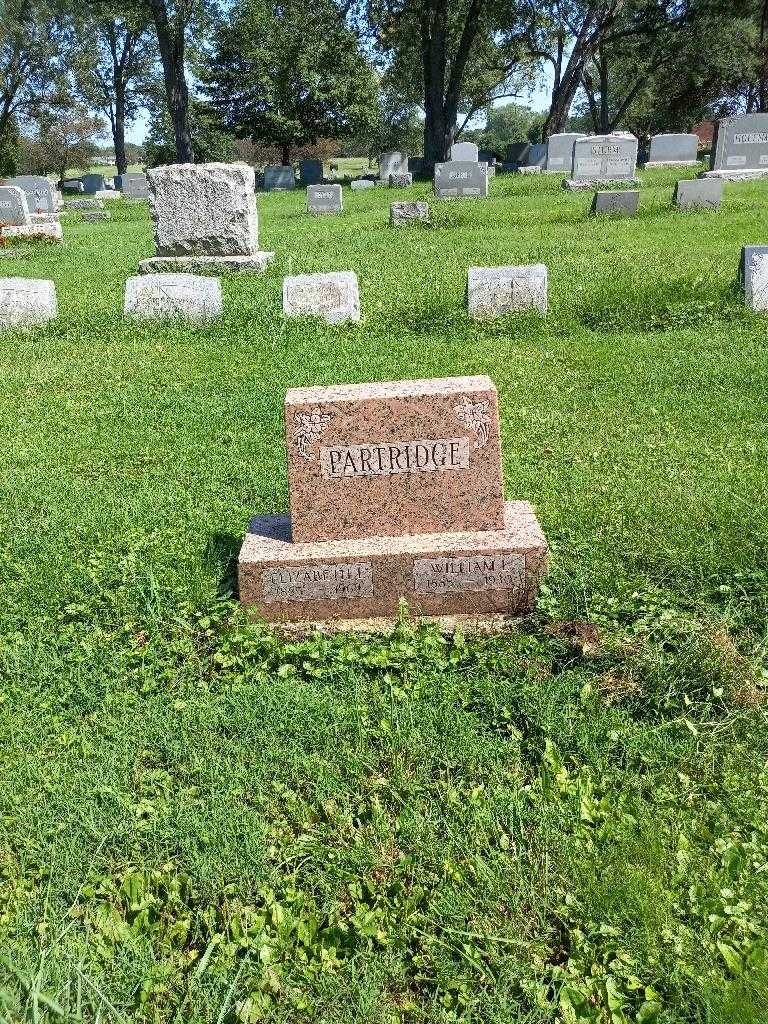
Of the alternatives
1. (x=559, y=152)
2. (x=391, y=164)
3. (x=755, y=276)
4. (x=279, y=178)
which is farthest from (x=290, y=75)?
(x=755, y=276)

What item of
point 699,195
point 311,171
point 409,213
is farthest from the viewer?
point 311,171

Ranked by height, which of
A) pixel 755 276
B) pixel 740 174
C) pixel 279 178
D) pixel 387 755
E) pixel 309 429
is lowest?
pixel 387 755

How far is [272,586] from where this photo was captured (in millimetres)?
3557

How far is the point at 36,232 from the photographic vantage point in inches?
694

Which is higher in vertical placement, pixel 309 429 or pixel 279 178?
pixel 279 178

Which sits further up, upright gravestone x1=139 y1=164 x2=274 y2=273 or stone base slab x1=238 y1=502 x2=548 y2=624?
upright gravestone x1=139 y1=164 x2=274 y2=273

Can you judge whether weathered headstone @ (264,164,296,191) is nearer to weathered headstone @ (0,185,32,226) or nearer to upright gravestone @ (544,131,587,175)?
upright gravestone @ (544,131,587,175)

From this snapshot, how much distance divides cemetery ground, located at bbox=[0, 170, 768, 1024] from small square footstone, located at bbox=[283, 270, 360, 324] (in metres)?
2.76

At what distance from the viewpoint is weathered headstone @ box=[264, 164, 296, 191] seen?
30.5m

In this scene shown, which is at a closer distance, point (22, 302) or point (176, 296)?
point (176, 296)

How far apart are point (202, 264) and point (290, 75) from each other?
26.9 m

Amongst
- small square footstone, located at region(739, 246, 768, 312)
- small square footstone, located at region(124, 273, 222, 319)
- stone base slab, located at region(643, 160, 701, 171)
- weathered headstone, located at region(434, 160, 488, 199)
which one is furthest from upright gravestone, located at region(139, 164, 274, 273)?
stone base slab, located at region(643, 160, 701, 171)

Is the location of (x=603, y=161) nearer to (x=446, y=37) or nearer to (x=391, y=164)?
(x=391, y=164)

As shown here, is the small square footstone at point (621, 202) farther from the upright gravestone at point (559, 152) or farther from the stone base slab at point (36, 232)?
the upright gravestone at point (559, 152)
